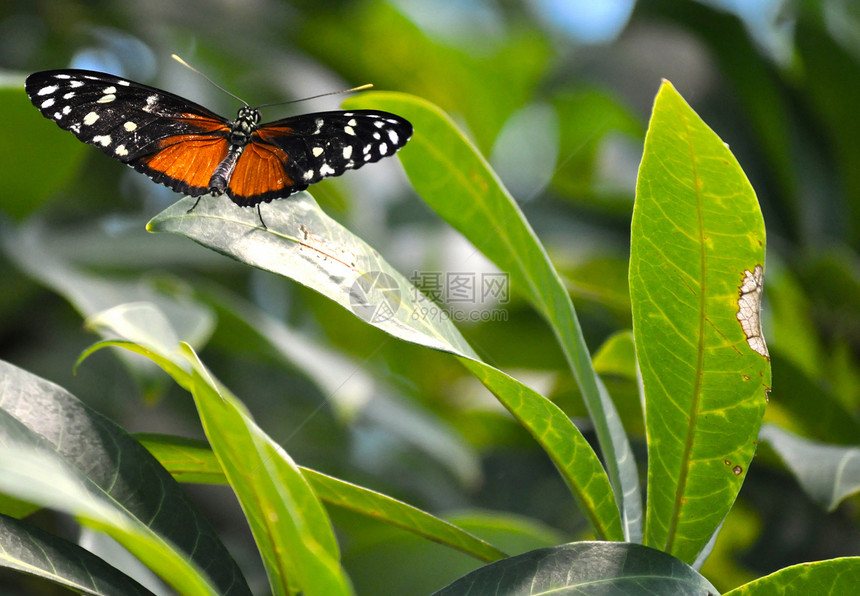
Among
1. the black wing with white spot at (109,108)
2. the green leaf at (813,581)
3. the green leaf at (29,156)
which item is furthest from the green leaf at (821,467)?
the green leaf at (29,156)

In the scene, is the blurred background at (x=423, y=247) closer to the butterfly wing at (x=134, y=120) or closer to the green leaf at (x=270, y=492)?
the butterfly wing at (x=134, y=120)

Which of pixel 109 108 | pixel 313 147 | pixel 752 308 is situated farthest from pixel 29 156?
pixel 752 308

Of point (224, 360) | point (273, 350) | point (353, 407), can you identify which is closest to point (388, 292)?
point (353, 407)

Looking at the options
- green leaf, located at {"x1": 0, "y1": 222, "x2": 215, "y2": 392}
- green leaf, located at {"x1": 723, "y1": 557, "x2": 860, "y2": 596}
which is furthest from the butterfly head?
→ green leaf, located at {"x1": 723, "y1": 557, "x2": 860, "y2": 596}

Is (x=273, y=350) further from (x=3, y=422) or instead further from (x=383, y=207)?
(x=3, y=422)

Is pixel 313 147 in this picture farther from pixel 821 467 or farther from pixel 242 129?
pixel 821 467
